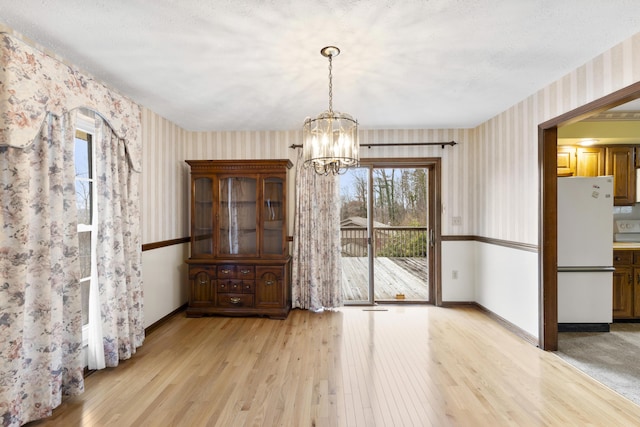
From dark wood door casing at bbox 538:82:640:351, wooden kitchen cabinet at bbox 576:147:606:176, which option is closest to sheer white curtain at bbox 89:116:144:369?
dark wood door casing at bbox 538:82:640:351

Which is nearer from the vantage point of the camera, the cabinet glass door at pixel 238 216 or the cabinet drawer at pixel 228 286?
the cabinet drawer at pixel 228 286

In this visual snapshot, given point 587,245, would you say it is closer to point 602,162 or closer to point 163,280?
point 602,162

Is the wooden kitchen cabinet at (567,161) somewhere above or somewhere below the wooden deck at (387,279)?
above

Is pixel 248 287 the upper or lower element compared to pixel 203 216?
lower

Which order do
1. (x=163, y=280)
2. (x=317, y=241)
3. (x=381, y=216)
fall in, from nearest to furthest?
(x=163, y=280) → (x=317, y=241) → (x=381, y=216)

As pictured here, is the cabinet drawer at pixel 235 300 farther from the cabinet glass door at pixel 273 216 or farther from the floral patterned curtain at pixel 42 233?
the floral patterned curtain at pixel 42 233

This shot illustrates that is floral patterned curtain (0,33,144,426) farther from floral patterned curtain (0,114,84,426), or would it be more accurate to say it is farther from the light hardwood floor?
the light hardwood floor

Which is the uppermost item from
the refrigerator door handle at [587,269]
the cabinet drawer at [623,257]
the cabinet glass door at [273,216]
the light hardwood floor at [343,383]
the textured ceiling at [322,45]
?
the textured ceiling at [322,45]

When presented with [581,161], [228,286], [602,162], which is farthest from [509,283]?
[228,286]

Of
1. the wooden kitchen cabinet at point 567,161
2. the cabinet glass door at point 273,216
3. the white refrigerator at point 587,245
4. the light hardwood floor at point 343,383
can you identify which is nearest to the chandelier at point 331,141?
the light hardwood floor at point 343,383

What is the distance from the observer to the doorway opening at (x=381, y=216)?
4.38 metres

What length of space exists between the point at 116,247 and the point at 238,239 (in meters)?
1.48

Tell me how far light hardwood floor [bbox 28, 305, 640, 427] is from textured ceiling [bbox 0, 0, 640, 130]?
2.41 meters

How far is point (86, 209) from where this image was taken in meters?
2.64
